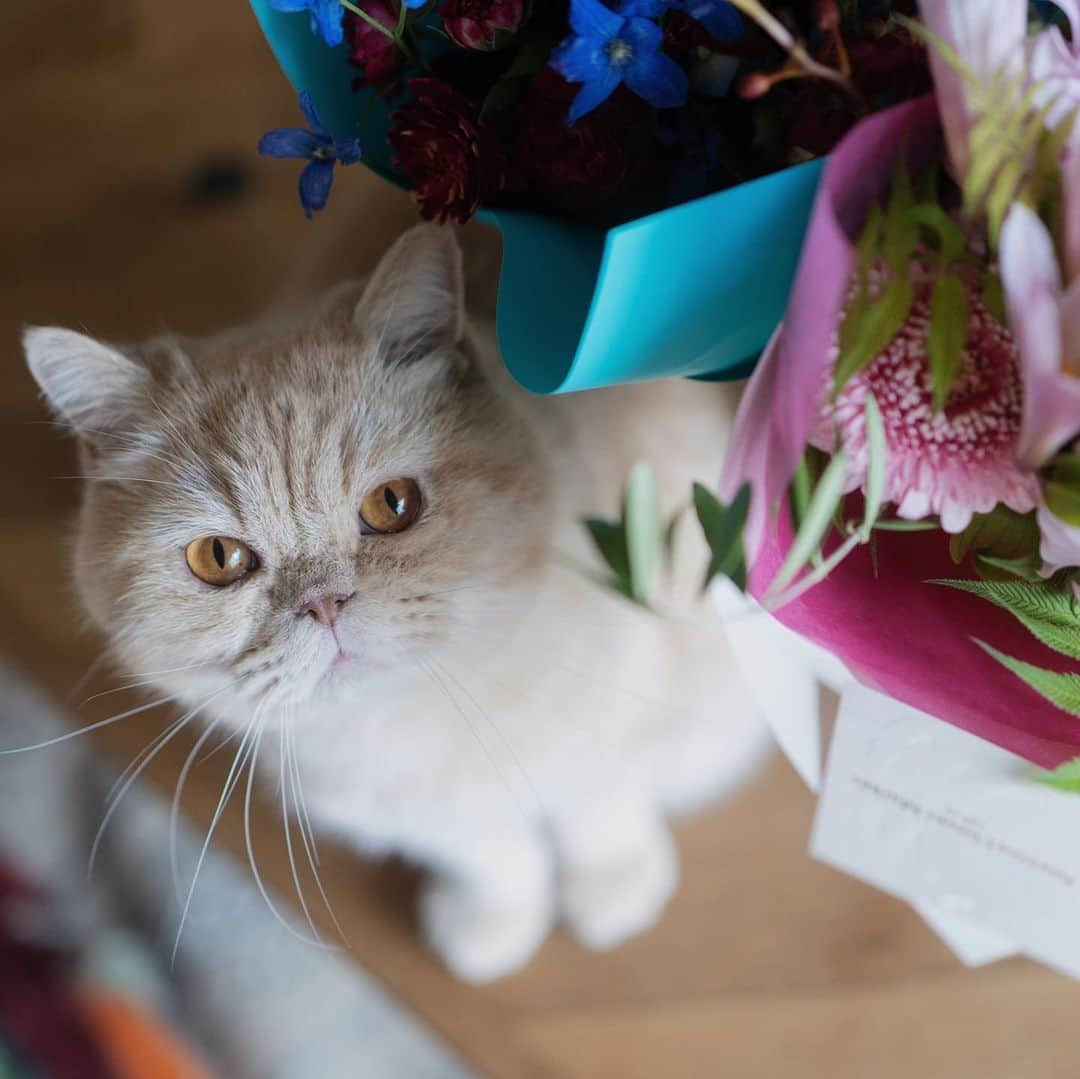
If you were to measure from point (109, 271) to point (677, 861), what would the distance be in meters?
1.16

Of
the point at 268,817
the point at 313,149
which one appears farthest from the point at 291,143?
the point at 268,817

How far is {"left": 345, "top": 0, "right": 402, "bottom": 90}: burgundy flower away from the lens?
62 cm

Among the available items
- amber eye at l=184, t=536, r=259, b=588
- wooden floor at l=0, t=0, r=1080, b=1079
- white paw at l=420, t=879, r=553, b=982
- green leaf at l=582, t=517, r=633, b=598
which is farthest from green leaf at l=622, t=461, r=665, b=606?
white paw at l=420, t=879, r=553, b=982

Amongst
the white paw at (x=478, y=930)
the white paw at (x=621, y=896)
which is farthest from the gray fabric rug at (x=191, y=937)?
the white paw at (x=621, y=896)

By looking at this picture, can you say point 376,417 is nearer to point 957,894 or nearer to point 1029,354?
point 1029,354

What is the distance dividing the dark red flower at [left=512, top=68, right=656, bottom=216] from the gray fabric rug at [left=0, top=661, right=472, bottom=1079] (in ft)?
3.09

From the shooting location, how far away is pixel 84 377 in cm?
82

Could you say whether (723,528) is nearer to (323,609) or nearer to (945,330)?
(945,330)

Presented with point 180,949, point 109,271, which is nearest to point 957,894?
point 180,949

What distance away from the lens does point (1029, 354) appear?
1.39ft

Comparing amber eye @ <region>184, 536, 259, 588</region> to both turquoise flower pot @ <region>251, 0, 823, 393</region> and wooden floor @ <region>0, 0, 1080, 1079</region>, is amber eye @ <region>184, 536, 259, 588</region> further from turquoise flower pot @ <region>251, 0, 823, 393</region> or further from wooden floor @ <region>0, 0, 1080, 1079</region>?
wooden floor @ <region>0, 0, 1080, 1079</region>

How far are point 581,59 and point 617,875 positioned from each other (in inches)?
36.3

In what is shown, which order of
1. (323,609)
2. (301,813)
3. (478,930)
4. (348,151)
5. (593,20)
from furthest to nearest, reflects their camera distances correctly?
1. (478,930)
2. (301,813)
3. (323,609)
4. (348,151)
5. (593,20)

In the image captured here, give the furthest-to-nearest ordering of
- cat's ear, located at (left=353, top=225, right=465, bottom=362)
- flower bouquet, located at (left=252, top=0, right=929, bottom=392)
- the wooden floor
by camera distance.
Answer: the wooden floor < cat's ear, located at (left=353, top=225, right=465, bottom=362) < flower bouquet, located at (left=252, top=0, right=929, bottom=392)
